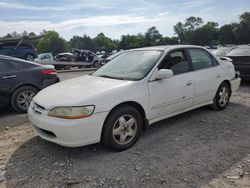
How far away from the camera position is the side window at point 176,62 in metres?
4.25

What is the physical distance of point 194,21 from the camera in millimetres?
111312

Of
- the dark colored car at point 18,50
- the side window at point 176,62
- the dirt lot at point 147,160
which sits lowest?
the dirt lot at point 147,160

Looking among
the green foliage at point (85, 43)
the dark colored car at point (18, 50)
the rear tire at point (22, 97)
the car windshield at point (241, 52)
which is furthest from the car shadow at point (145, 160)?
the green foliage at point (85, 43)

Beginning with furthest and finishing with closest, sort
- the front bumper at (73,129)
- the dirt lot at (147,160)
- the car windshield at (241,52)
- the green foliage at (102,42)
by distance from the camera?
the green foliage at (102,42)
the car windshield at (241,52)
the front bumper at (73,129)
the dirt lot at (147,160)

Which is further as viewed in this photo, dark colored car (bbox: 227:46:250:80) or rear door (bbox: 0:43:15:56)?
rear door (bbox: 0:43:15:56)

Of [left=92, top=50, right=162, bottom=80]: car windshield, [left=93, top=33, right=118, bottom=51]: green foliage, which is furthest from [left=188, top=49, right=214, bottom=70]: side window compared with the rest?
[left=93, top=33, right=118, bottom=51]: green foliage

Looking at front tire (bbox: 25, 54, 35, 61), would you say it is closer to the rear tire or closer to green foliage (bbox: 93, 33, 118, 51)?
the rear tire

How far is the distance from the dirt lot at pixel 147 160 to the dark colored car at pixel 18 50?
10.6 metres

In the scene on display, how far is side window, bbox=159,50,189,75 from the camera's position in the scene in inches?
167

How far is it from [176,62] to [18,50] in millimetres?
12442

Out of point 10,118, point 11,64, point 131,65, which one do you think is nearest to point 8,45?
point 11,64

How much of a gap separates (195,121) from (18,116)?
3833 mm

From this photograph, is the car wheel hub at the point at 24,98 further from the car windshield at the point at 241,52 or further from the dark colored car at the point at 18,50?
the dark colored car at the point at 18,50

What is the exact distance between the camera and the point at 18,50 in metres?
14.5
